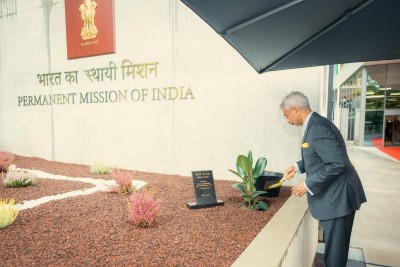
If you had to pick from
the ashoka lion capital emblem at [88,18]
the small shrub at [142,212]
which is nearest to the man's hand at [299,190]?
the small shrub at [142,212]

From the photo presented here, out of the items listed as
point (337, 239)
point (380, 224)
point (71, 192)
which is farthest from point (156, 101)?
point (380, 224)

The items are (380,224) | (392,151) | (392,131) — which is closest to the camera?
(380,224)

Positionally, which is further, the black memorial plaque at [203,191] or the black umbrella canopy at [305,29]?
the black memorial plaque at [203,191]

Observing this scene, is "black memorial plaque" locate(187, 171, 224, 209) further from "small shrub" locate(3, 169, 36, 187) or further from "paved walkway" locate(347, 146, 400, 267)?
"small shrub" locate(3, 169, 36, 187)

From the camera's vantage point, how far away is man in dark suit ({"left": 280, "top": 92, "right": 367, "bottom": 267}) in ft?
7.89

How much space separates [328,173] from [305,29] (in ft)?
4.03

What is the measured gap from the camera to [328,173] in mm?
2363

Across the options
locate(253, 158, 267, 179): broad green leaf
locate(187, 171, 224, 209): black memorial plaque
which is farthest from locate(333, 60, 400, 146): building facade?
locate(187, 171, 224, 209): black memorial plaque

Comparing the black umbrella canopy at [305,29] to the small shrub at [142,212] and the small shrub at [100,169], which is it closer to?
the small shrub at [142,212]

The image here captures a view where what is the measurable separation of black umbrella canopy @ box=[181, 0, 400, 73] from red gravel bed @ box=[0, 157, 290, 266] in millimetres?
1756

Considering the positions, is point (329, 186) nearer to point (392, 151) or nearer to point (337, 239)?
point (337, 239)

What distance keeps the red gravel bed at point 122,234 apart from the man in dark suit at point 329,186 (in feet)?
2.31

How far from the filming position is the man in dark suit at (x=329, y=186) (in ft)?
7.89

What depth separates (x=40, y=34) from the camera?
8.04m
